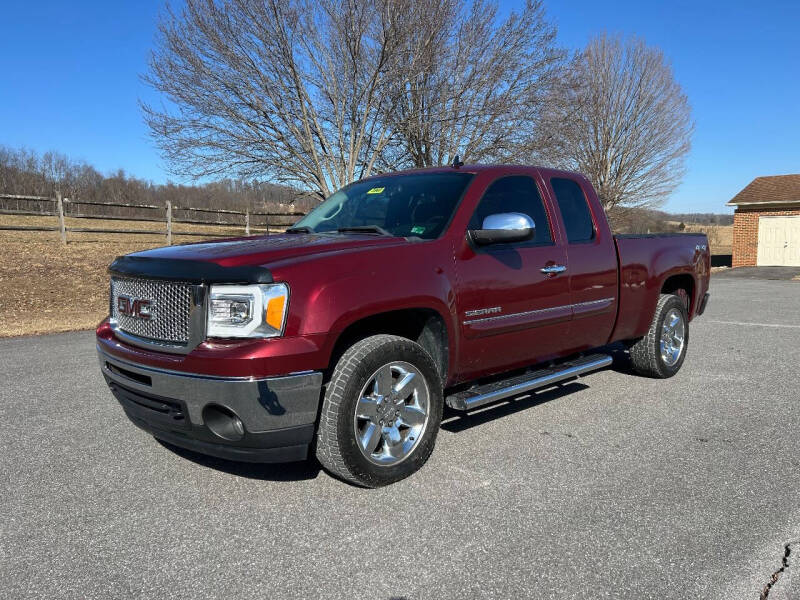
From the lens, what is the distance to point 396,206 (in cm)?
434

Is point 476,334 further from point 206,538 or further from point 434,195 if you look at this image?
point 206,538

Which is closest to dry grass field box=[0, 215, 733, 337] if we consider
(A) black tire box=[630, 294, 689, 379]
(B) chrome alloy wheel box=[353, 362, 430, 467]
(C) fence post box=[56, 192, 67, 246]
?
(C) fence post box=[56, 192, 67, 246]

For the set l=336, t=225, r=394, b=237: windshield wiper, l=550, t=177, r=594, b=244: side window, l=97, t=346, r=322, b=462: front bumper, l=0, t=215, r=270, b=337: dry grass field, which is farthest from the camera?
l=0, t=215, r=270, b=337: dry grass field

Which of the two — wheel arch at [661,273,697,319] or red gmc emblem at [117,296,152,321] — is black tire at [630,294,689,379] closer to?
wheel arch at [661,273,697,319]

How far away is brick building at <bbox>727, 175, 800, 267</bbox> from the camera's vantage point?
2517 centimetres

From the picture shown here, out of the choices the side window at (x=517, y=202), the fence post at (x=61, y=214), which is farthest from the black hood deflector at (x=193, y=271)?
the fence post at (x=61, y=214)

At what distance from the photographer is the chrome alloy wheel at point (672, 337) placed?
5.78 metres

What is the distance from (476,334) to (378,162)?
14115mm

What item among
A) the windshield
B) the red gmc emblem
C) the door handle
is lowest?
the red gmc emblem

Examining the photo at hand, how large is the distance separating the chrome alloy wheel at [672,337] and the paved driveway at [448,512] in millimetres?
977

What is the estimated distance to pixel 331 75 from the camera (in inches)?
575

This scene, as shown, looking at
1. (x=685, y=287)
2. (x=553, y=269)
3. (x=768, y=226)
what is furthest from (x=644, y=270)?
(x=768, y=226)

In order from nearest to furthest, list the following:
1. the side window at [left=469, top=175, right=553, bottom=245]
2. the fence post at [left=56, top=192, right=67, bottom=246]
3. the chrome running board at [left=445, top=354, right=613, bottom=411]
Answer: the chrome running board at [left=445, top=354, right=613, bottom=411], the side window at [left=469, top=175, right=553, bottom=245], the fence post at [left=56, top=192, right=67, bottom=246]

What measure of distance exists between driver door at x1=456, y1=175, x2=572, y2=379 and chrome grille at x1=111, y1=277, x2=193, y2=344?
1569 millimetres
